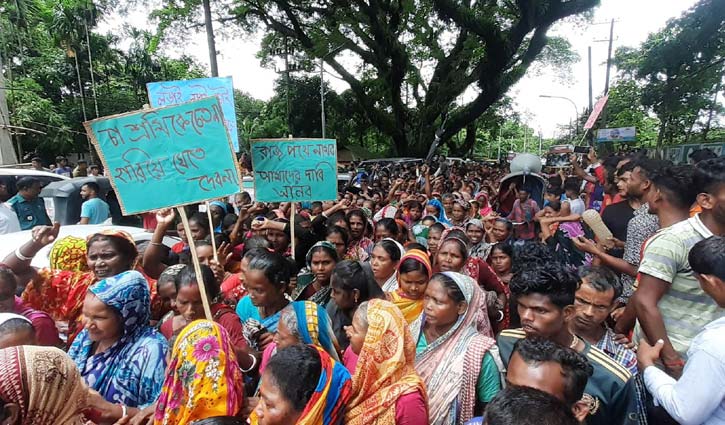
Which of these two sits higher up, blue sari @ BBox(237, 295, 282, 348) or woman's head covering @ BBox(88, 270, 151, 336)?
woman's head covering @ BBox(88, 270, 151, 336)

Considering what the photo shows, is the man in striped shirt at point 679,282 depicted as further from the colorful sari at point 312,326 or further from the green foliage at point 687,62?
the green foliage at point 687,62

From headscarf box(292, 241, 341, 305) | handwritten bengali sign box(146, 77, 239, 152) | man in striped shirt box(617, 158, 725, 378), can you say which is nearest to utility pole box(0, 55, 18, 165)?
handwritten bengali sign box(146, 77, 239, 152)

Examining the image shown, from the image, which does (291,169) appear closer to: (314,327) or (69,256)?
(69,256)

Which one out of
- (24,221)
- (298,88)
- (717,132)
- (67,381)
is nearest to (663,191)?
(67,381)

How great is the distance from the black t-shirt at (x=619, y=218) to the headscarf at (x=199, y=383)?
11.5 feet

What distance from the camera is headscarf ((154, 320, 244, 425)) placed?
1.66 metres

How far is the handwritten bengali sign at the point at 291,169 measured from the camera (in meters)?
4.08

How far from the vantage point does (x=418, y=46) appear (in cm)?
2123

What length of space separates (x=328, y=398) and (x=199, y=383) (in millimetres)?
495

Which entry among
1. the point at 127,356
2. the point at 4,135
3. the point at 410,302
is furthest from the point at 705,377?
the point at 4,135

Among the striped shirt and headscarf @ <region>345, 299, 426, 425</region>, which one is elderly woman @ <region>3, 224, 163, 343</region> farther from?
the striped shirt

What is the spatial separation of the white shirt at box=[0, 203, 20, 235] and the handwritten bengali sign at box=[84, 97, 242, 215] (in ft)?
10.0

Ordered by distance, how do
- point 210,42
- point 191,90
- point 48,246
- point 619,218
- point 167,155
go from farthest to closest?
point 210,42 → point 191,90 → point 48,246 → point 619,218 → point 167,155

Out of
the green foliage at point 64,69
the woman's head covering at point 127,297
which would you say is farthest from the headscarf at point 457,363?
the green foliage at point 64,69
